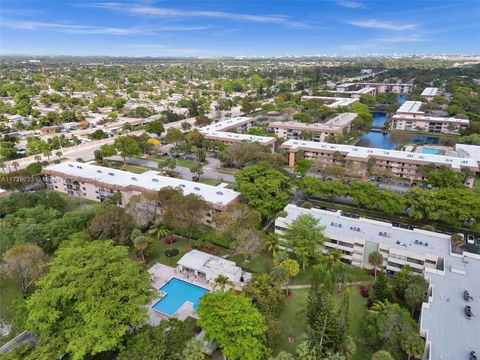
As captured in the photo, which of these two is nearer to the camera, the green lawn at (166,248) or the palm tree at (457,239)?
the palm tree at (457,239)

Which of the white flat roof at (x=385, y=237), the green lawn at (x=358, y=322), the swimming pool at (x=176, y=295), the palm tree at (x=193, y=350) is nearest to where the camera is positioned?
the palm tree at (x=193, y=350)

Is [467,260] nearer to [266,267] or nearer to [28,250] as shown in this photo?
[266,267]

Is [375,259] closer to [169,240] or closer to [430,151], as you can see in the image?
[169,240]

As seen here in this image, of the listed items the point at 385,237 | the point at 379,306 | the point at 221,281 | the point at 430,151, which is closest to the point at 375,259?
the point at 385,237

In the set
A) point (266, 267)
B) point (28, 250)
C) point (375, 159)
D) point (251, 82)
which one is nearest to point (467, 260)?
point (266, 267)

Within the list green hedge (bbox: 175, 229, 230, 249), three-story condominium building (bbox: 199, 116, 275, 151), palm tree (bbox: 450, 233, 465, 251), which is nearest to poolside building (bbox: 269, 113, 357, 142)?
three-story condominium building (bbox: 199, 116, 275, 151)

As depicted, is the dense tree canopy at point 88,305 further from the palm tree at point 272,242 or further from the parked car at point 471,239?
the parked car at point 471,239

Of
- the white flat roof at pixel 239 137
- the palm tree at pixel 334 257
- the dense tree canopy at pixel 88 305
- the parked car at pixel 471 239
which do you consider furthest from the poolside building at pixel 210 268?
the white flat roof at pixel 239 137
